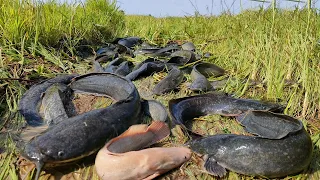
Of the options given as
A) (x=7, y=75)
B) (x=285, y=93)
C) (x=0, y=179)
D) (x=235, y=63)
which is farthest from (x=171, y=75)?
(x=0, y=179)

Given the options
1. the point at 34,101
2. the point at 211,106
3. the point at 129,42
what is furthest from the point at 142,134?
the point at 129,42

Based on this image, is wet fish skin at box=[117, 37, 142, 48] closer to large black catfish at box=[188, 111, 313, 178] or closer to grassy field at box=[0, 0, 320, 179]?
grassy field at box=[0, 0, 320, 179]

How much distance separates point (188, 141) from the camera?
263 centimetres

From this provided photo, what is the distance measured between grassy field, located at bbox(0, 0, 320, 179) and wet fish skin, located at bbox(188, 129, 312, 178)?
8 centimetres

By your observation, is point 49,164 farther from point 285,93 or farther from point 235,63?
point 235,63

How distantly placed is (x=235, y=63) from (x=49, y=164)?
277 centimetres

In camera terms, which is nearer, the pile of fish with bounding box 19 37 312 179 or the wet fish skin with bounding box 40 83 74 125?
the pile of fish with bounding box 19 37 312 179

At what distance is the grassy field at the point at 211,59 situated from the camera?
110 inches

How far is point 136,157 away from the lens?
7.25 ft

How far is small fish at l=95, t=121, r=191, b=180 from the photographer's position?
215cm

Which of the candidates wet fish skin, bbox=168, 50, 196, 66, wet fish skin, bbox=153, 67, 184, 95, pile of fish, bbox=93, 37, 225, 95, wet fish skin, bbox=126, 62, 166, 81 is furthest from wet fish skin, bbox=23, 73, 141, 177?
wet fish skin, bbox=168, 50, 196, 66

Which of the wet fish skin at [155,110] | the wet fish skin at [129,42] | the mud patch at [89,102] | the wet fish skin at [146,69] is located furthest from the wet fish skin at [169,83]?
the wet fish skin at [129,42]

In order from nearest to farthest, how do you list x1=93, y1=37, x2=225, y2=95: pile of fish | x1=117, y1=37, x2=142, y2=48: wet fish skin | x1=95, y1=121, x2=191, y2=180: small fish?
x1=95, y1=121, x2=191, y2=180: small fish, x1=93, y1=37, x2=225, y2=95: pile of fish, x1=117, y1=37, x2=142, y2=48: wet fish skin

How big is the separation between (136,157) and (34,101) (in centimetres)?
147
